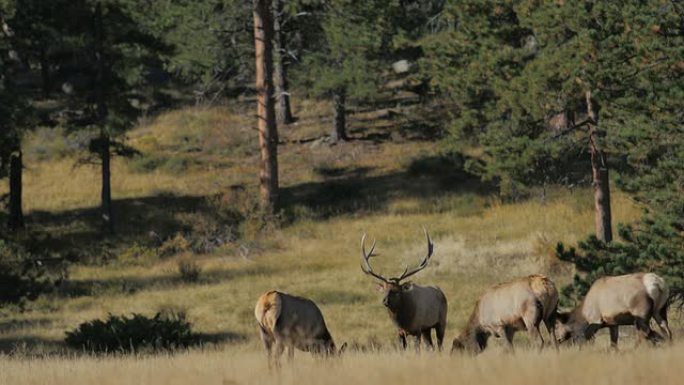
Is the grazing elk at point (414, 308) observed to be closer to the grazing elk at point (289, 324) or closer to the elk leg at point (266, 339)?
the grazing elk at point (289, 324)

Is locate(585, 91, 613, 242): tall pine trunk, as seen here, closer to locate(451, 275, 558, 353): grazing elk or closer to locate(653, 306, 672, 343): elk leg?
locate(653, 306, 672, 343): elk leg

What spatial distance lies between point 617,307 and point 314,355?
4.68 metres

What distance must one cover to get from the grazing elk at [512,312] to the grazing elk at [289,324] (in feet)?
6.70

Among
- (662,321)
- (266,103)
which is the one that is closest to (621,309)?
(662,321)

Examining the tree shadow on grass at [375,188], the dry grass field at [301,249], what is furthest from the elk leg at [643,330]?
the tree shadow on grass at [375,188]

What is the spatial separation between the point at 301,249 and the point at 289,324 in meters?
17.9

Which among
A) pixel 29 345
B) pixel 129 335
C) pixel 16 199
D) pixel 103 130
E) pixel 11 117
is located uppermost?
pixel 103 130

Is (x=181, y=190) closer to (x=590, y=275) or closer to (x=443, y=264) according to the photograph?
(x=443, y=264)

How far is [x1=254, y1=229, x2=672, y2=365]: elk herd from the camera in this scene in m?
15.8

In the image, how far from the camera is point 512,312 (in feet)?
→ 53.3

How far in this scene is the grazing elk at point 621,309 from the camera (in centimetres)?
1584

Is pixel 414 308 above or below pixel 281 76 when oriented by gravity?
below

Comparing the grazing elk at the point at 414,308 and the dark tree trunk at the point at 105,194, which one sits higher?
the dark tree trunk at the point at 105,194

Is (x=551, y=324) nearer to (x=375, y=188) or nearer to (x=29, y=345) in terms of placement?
(x=29, y=345)
